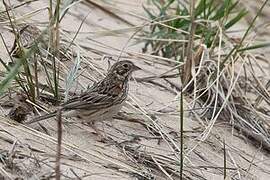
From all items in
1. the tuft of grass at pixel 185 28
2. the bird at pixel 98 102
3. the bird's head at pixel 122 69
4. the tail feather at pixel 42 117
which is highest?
the tuft of grass at pixel 185 28

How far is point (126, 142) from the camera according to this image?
15.4 feet

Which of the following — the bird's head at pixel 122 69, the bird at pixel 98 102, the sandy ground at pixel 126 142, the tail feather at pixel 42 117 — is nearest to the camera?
the sandy ground at pixel 126 142

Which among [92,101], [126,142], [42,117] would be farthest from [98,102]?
[42,117]

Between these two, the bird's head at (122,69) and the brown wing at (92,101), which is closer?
the brown wing at (92,101)

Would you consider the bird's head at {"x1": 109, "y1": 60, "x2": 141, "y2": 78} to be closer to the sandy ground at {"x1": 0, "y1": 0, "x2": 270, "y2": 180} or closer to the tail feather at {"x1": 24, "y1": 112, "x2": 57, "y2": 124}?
the sandy ground at {"x1": 0, "y1": 0, "x2": 270, "y2": 180}

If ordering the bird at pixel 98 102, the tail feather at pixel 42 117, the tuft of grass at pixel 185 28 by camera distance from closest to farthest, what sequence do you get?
1. the tail feather at pixel 42 117
2. the bird at pixel 98 102
3. the tuft of grass at pixel 185 28

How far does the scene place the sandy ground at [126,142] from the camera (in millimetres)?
3953

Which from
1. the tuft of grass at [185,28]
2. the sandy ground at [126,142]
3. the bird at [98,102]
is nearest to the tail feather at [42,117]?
the sandy ground at [126,142]

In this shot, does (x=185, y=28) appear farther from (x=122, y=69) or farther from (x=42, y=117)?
(x=42, y=117)

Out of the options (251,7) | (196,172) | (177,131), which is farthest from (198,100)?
(251,7)

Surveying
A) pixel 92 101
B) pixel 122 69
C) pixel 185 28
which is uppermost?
pixel 185 28

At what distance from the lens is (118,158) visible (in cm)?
438

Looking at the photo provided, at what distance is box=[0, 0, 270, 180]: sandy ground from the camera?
395cm

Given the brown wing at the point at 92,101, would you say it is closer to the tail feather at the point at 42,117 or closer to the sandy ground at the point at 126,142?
the sandy ground at the point at 126,142
